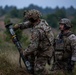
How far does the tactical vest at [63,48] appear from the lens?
28.3 ft

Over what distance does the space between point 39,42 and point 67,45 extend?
98 centimetres

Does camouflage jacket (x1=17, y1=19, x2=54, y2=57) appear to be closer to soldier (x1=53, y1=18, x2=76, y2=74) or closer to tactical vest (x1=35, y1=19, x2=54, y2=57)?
tactical vest (x1=35, y1=19, x2=54, y2=57)

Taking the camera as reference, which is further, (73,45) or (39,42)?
(73,45)

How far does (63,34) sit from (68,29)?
0.18 meters

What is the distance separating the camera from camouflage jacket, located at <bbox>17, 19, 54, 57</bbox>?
7812mm

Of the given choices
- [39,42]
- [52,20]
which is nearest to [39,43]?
[39,42]

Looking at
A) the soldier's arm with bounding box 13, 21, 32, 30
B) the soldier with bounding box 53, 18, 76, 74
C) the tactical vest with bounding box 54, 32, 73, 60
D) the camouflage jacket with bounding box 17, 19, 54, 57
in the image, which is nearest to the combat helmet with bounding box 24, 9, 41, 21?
the camouflage jacket with bounding box 17, 19, 54, 57

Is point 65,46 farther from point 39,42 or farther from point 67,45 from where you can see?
point 39,42

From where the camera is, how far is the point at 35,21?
8188 millimetres

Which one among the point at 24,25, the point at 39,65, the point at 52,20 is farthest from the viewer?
the point at 52,20

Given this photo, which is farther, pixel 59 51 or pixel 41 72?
pixel 59 51

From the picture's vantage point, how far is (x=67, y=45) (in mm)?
8625

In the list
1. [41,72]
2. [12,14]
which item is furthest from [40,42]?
[12,14]

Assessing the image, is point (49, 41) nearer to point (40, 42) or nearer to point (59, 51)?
point (40, 42)
